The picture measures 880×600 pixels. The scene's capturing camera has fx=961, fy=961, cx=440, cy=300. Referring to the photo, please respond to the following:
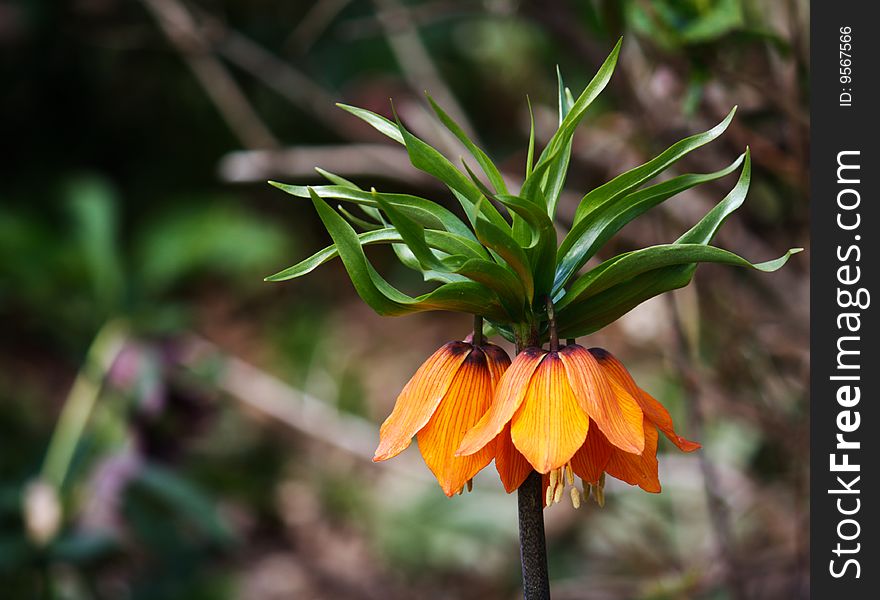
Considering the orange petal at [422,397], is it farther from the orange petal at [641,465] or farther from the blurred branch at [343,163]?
the blurred branch at [343,163]

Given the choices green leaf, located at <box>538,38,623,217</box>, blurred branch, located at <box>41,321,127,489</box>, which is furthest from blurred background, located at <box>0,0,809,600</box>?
green leaf, located at <box>538,38,623,217</box>

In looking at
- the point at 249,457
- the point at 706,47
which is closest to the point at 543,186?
the point at 706,47

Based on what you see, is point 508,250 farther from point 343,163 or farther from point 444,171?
point 343,163

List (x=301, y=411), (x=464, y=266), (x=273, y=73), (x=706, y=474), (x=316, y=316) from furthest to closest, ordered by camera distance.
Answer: (x=316, y=316) → (x=301, y=411) → (x=273, y=73) → (x=706, y=474) → (x=464, y=266)

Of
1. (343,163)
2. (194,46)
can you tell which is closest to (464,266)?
(343,163)

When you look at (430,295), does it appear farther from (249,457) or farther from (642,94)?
(249,457)

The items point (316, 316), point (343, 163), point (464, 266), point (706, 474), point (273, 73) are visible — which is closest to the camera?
point (464, 266)
